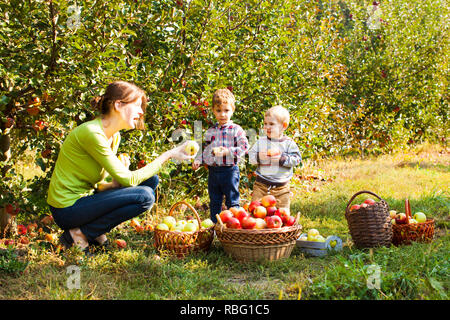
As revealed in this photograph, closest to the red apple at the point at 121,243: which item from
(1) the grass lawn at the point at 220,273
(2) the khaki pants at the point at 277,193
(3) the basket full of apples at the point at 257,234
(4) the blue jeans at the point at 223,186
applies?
(1) the grass lawn at the point at 220,273

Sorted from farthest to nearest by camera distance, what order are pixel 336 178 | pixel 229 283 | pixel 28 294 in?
pixel 336 178
pixel 229 283
pixel 28 294

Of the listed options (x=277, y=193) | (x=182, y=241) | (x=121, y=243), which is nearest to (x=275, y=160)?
(x=277, y=193)

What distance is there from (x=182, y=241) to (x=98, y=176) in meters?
0.81

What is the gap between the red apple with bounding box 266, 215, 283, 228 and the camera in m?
3.20

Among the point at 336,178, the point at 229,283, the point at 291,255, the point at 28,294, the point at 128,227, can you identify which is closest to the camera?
the point at 28,294

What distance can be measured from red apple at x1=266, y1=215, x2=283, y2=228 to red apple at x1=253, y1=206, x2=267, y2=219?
0.12 meters

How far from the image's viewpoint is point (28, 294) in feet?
8.27

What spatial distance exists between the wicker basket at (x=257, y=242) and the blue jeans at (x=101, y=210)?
0.66m

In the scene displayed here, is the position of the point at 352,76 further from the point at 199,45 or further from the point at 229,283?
the point at 229,283

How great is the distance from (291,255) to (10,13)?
2899 millimetres

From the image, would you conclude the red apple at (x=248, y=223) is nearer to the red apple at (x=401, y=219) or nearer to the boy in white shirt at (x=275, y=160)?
the boy in white shirt at (x=275, y=160)

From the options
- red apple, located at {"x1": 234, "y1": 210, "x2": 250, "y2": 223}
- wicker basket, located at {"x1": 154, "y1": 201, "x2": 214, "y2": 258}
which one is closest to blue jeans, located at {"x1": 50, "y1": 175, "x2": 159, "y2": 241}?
wicker basket, located at {"x1": 154, "y1": 201, "x2": 214, "y2": 258}

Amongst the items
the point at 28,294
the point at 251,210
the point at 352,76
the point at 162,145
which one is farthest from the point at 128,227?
the point at 352,76

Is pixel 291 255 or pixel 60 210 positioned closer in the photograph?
pixel 60 210
